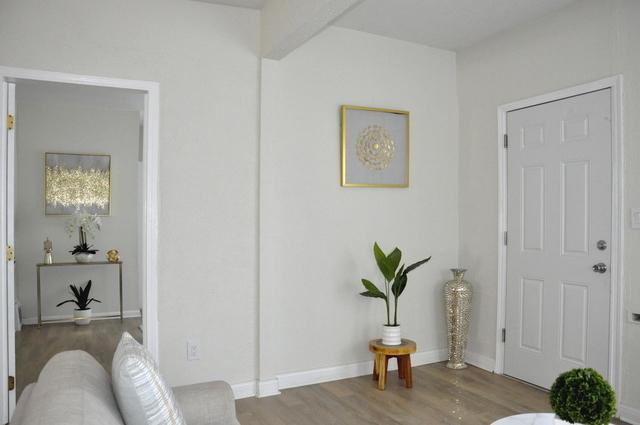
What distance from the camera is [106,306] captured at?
20.8ft

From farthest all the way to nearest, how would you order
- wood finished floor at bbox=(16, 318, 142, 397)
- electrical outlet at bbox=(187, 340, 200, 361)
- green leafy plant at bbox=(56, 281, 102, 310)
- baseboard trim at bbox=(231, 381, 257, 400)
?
green leafy plant at bbox=(56, 281, 102, 310) → wood finished floor at bbox=(16, 318, 142, 397) → baseboard trim at bbox=(231, 381, 257, 400) → electrical outlet at bbox=(187, 340, 200, 361)

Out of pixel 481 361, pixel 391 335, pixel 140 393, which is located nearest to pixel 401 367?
pixel 391 335

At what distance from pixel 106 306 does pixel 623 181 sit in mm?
5646

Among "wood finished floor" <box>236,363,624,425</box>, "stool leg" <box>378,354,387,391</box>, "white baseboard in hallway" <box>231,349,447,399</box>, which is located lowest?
"wood finished floor" <box>236,363,624,425</box>

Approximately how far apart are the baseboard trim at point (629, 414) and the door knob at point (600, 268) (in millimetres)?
792

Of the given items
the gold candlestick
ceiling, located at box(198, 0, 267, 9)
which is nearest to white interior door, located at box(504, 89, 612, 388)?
ceiling, located at box(198, 0, 267, 9)

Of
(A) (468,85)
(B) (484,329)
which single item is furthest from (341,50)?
(B) (484,329)

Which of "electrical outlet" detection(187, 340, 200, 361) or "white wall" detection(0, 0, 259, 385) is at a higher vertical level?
"white wall" detection(0, 0, 259, 385)

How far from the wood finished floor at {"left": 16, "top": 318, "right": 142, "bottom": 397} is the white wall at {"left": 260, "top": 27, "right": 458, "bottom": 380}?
170cm

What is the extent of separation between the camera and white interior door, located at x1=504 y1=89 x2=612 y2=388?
10.6 feet

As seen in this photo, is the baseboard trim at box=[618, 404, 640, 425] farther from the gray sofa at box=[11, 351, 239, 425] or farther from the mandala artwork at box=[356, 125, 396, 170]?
the gray sofa at box=[11, 351, 239, 425]

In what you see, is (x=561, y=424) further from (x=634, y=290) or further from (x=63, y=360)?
(x=63, y=360)

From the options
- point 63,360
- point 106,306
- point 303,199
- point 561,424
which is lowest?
point 106,306

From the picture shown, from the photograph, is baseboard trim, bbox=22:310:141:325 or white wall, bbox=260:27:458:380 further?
baseboard trim, bbox=22:310:141:325
